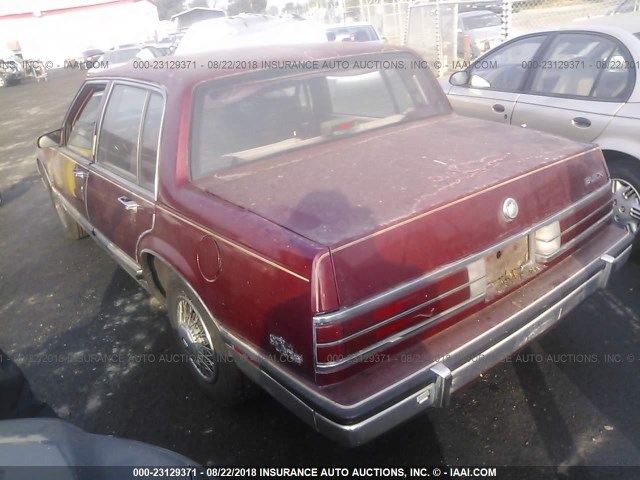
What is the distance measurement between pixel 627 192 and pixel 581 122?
64 cm

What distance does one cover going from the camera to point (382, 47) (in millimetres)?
3561

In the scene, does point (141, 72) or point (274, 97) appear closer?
point (274, 97)

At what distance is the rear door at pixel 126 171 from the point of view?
9.77 feet

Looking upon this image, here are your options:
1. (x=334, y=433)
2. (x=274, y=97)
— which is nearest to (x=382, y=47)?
(x=274, y=97)

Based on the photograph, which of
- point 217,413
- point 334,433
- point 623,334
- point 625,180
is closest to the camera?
point 334,433

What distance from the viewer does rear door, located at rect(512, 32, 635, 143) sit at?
3.94 meters

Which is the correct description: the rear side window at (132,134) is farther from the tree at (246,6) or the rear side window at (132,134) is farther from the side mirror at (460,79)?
the tree at (246,6)

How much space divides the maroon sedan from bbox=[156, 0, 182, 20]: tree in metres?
86.3

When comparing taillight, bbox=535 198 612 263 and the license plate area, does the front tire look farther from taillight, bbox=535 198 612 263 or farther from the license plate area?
taillight, bbox=535 198 612 263

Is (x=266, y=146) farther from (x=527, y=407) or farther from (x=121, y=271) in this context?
(x=121, y=271)

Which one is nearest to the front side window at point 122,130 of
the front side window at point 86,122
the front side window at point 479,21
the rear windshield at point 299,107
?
the front side window at point 86,122

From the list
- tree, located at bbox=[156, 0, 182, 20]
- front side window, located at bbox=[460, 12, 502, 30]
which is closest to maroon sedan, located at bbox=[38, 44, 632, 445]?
front side window, located at bbox=[460, 12, 502, 30]

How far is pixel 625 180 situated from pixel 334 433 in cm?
311

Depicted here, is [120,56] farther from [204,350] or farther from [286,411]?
[286,411]
